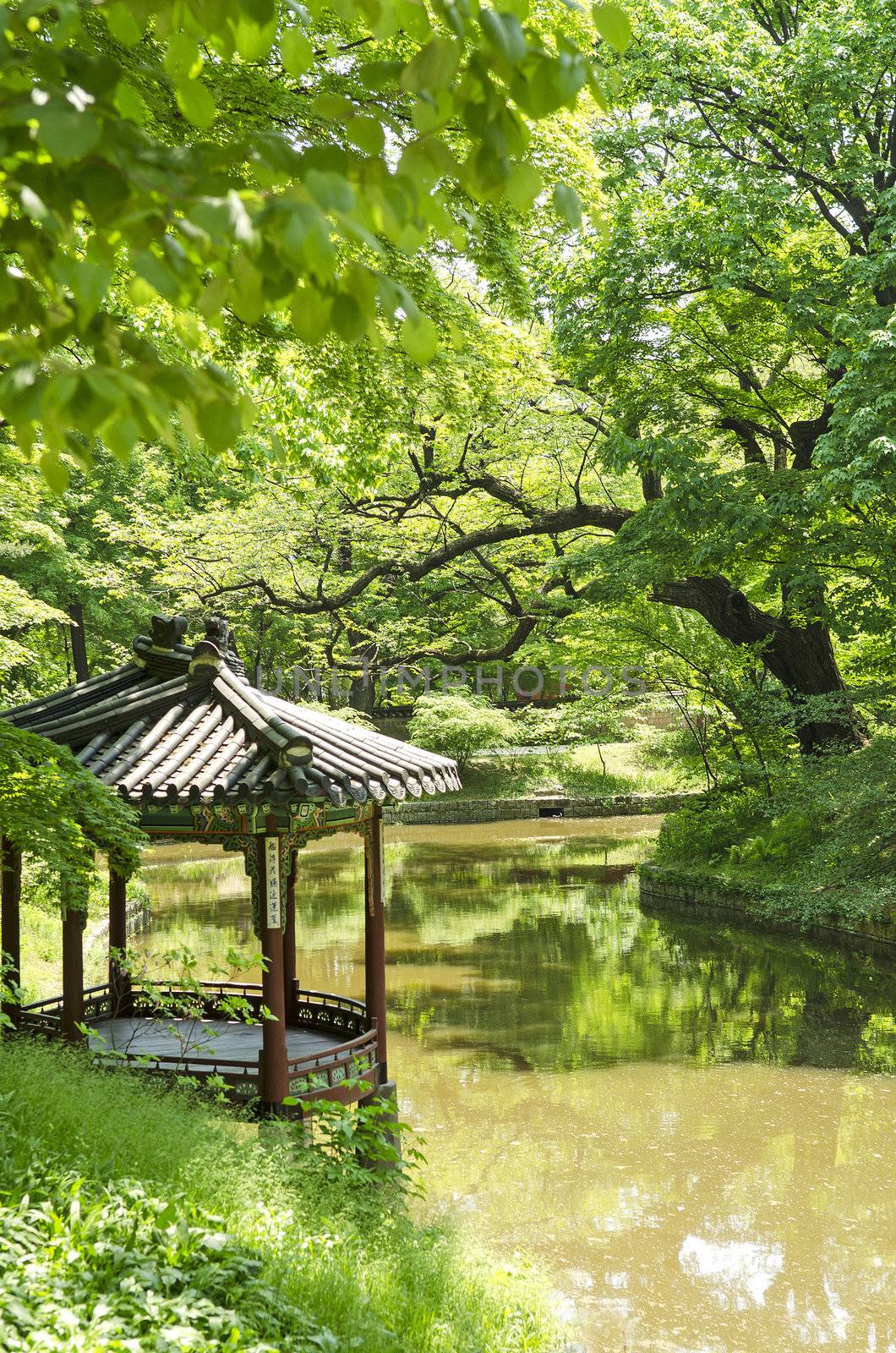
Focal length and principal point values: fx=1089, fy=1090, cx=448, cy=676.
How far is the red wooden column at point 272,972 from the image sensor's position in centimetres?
615

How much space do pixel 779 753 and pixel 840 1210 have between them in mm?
10460

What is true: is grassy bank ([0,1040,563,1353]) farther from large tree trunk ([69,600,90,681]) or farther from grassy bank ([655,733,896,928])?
large tree trunk ([69,600,90,681])

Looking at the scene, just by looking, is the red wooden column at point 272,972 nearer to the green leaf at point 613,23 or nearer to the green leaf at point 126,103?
the green leaf at point 126,103

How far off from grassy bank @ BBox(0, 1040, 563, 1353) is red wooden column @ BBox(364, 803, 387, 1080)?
1.62 metres

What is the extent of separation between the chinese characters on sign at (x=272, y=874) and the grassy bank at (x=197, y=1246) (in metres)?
1.21

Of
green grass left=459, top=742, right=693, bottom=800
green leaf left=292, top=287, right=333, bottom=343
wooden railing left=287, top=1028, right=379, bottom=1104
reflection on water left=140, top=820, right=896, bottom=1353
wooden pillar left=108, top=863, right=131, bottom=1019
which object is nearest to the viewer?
green leaf left=292, top=287, right=333, bottom=343

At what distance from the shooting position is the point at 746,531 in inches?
512

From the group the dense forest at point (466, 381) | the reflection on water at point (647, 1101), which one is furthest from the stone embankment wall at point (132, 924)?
the dense forest at point (466, 381)

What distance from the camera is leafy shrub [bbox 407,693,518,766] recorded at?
2605 centimetres

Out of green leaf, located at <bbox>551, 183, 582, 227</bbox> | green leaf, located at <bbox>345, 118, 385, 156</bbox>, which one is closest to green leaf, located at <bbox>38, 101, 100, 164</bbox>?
green leaf, located at <bbox>345, 118, 385, 156</bbox>

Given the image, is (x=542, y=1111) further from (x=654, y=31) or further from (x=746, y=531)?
(x=654, y=31)

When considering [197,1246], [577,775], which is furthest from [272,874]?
[577,775]

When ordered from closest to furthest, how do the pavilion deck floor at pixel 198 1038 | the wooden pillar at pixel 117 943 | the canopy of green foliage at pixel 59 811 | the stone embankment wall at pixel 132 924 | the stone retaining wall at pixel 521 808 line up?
the canopy of green foliage at pixel 59 811 < the pavilion deck floor at pixel 198 1038 < the wooden pillar at pixel 117 943 < the stone embankment wall at pixel 132 924 < the stone retaining wall at pixel 521 808

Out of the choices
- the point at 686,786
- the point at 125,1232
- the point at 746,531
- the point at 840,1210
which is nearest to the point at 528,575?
the point at 746,531
